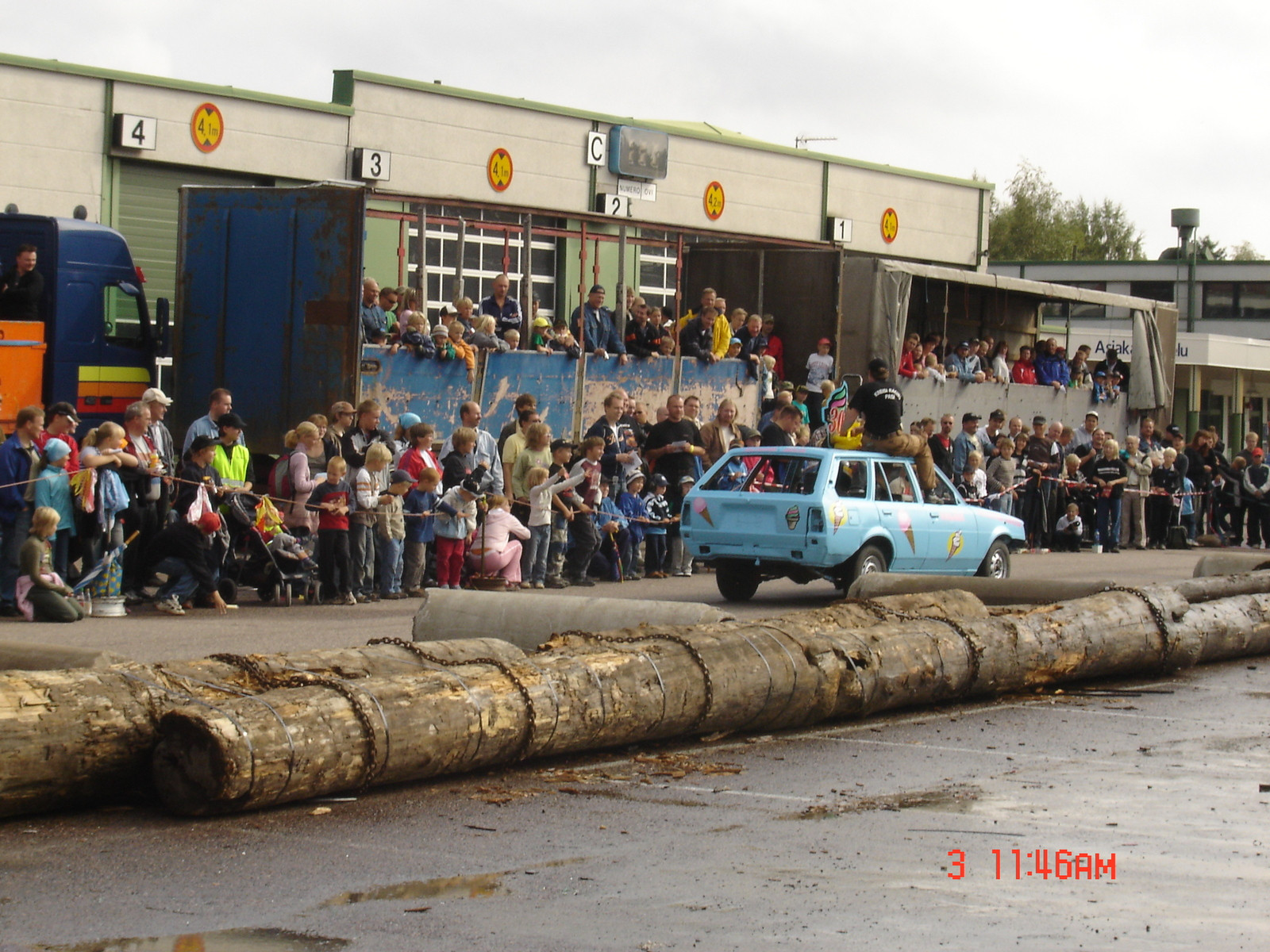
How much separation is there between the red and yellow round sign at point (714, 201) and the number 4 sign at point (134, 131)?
45.7 feet

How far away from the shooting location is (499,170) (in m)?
32.4

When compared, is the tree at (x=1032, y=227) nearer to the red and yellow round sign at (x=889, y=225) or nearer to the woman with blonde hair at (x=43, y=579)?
the red and yellow round sign at (x=889, y=225)

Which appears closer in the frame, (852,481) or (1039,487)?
(852,481)

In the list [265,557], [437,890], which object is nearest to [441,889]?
[437,890]

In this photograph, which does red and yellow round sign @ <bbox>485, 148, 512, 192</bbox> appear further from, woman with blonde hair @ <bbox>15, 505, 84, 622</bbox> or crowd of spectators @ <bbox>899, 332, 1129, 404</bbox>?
woman with blonde hair @ <bbox>15, 505, 84, 622</bbox>

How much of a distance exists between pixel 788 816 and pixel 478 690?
5.34 feet

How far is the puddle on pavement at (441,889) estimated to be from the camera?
607 cm

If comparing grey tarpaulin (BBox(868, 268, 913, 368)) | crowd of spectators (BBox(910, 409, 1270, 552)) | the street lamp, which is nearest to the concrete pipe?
crowd of spectators (BBox(910, 409, 1270, 552))

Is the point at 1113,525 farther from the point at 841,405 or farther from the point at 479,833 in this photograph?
the point at 479,833

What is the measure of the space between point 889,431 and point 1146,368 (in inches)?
673

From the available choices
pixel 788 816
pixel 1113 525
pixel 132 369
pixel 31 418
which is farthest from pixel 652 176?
pixel 788 816

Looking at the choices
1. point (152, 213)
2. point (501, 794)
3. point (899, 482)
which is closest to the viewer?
point (501, 794)

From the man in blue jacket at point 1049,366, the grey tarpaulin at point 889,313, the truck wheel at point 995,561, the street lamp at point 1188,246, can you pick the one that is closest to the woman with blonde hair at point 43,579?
the truck wheel at point 995,561

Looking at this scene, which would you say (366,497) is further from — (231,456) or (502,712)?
(502,712)
